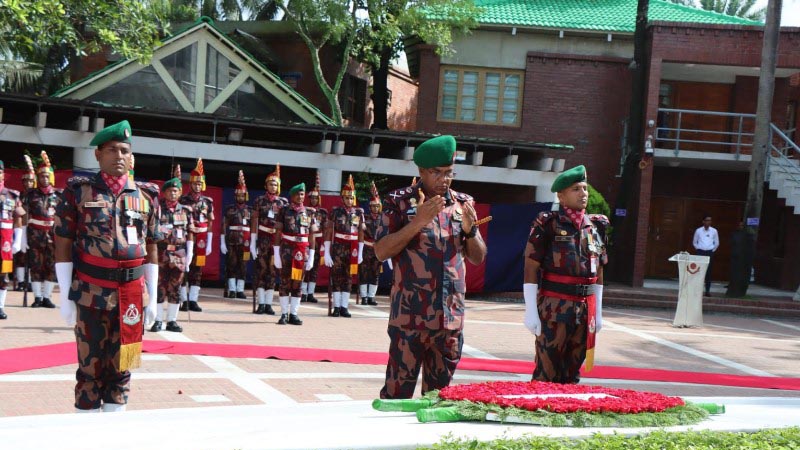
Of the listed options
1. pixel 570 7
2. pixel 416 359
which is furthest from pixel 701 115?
pixel 416 359

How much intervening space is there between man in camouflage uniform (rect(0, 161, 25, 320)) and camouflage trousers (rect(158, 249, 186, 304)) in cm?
263

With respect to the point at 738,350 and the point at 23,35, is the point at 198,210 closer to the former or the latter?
the point at 23,35

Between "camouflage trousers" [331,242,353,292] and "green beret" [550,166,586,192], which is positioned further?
"camouflage trousers" [331,242,353,292]

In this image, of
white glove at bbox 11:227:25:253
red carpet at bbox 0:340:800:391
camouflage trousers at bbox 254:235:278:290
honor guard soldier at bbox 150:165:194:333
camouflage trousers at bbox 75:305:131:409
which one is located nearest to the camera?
camouflage trousers at bbox 75:305:131:409

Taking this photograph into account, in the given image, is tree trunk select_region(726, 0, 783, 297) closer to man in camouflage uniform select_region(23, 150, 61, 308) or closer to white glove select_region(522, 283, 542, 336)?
man in camouflage uniform select_region(23, 150, 61, 308)

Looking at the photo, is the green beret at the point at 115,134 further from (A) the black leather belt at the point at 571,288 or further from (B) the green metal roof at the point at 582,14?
(B) the green metal roof at the point at 582,14

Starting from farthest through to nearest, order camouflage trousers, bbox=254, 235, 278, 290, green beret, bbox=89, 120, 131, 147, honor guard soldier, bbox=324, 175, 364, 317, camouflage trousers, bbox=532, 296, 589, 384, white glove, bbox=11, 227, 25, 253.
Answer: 1. honor guard soldier, bbox=324, 175, 364, 317
2. camouflage trousers, bbox=254, 235, 278, 290
3. white glove, bbox=11, 227, 25, 253
4. camouflage trousers, bbox=532, 296, 589, 384
5. green beret, bbox=89, 120, 131, 147

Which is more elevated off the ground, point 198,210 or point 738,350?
point 198,210

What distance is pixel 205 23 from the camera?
77.3 ft

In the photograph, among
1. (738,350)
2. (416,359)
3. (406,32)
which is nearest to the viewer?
(416,359)

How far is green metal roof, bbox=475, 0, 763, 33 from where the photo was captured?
27672 mm

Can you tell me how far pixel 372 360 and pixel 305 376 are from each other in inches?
60.2

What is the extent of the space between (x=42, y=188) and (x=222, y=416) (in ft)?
37.9

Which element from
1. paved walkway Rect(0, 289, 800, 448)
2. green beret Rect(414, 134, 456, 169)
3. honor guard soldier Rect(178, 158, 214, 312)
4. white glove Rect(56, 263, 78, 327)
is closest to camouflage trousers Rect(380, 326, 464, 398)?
paved walkway Rect(0, 289, 800, 448)
